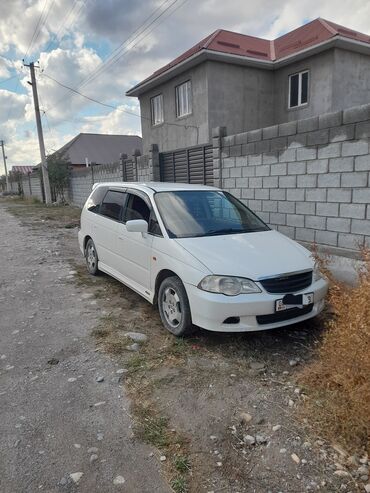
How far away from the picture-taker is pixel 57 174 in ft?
71.3

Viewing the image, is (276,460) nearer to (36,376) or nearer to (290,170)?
(36,376)

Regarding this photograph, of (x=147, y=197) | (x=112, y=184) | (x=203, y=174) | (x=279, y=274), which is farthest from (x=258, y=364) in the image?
(x=203, y=174)

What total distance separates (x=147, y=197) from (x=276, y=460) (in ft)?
10.8

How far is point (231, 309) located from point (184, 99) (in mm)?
13117

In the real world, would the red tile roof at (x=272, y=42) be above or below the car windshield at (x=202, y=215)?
above

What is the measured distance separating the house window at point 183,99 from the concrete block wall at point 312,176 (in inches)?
311

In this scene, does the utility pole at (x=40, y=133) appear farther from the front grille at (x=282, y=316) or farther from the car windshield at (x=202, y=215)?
the front grille at (x=282, y=316)

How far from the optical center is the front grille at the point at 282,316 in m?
3.44

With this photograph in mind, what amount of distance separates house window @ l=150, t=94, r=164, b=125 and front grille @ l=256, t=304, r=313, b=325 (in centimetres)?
1430

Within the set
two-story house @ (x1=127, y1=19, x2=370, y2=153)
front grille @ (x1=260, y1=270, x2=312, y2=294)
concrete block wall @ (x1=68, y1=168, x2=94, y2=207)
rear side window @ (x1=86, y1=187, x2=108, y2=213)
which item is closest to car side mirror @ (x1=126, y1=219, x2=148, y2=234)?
front grille @ (x1=260, y1=270, x2=312, y2=294)

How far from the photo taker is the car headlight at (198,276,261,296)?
3395 mm

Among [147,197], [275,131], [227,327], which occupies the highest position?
[275,131]

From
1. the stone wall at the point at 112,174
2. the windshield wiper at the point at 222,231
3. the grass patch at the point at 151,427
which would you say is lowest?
the grass patch at the point at 151,427

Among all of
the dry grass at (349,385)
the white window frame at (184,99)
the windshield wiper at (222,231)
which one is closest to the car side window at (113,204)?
the windshield wiper at (222,231)
